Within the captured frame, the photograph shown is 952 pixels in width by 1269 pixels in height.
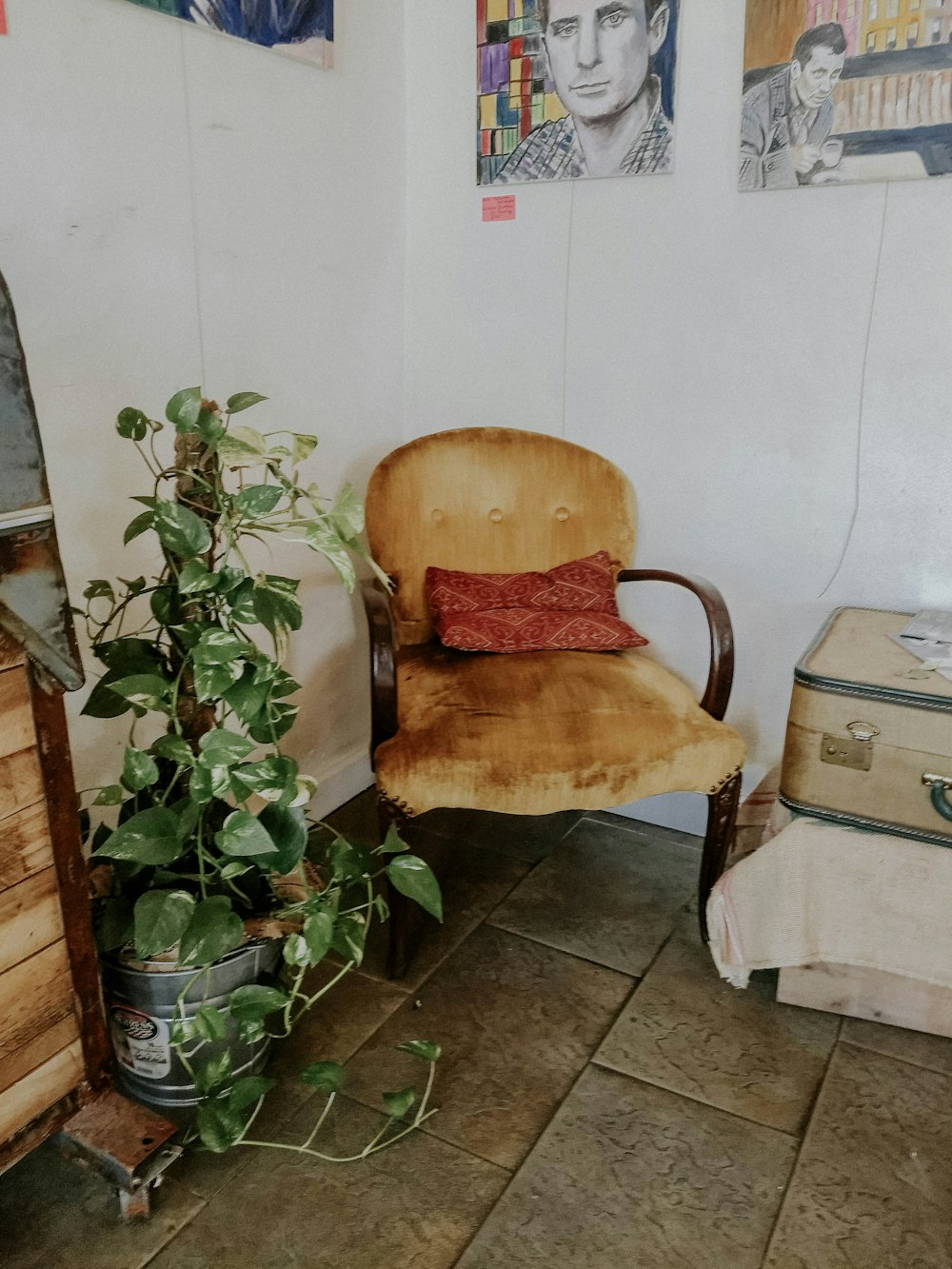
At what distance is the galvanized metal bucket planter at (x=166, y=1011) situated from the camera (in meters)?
1.39

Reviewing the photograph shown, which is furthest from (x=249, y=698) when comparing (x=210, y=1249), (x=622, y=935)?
(x=622, y=935)

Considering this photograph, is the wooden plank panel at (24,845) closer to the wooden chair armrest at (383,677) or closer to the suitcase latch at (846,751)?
the wooden chair armrest at (383,677)

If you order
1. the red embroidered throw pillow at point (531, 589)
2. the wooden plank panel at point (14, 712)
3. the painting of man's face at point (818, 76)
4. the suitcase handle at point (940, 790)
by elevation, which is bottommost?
the suitcase handle at point (940, 790)

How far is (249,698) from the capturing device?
1.30 m

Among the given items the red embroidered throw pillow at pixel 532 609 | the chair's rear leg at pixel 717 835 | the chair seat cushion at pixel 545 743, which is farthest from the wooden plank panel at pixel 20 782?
the chair's rear leg at pixel 717 835

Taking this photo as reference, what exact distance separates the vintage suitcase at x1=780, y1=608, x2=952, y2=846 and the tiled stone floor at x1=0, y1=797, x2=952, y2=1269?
0.38 meters

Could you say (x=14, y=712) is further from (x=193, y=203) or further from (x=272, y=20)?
(x=272, y=20)

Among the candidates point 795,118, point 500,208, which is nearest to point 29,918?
point 500,208

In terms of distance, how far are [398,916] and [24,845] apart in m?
0.72

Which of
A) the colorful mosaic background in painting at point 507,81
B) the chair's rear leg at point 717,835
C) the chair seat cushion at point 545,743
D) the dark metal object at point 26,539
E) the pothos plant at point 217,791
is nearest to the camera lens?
the dark metal object at point 26,539

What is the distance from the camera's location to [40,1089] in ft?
4.20

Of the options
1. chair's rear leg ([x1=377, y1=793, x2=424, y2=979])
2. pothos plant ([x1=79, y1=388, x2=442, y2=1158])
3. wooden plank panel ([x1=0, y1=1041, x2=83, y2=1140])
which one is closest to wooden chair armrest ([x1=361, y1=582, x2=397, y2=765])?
chair's rear leg ([x1=377, y1=793, x2=424, y2=979])

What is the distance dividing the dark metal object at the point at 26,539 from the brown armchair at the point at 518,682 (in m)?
0.61

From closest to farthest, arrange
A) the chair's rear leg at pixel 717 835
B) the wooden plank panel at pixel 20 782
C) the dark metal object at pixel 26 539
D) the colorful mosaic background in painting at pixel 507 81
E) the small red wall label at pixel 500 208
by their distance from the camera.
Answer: the dark metal object at pixel 26 539 < the wooden plank panel at pixel 20 782 < the chair's rear leg at pixel 717 835 < the colorful mosaic background in painting at pixel 507 81 < the small red wall label at pixel 500 208
